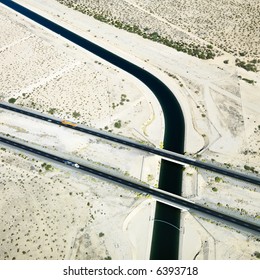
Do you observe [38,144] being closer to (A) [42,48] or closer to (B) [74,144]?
(B) [74,144]

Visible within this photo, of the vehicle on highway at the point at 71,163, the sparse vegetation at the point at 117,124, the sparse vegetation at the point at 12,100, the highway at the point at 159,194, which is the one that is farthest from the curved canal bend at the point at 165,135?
the sparse vegetation at the point at 12,100

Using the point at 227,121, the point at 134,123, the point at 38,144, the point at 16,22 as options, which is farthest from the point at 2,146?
the point at 16,22

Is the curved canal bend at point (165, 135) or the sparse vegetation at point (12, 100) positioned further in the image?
the sparse vegetation at point (12, 100)

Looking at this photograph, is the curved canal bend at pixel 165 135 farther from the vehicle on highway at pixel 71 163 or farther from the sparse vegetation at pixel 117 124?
the vehicle on highway at pixel 71 163

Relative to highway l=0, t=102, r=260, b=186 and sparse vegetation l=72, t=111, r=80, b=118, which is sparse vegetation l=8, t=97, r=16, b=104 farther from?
sparse vegetation l=72, t=111, r=80, b=118

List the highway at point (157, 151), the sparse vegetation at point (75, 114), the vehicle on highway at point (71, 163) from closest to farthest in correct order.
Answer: the highway at point (157, 151) → the vehicle on highway at point (71, 163) → the sparse vegetation at point (75, 114)

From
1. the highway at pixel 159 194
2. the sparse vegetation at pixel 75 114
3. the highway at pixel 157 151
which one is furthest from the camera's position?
the sparse vegetation at pixel 75 114
